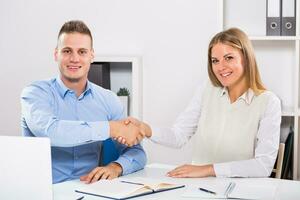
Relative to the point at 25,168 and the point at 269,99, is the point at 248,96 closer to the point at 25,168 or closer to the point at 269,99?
the point at 269,99

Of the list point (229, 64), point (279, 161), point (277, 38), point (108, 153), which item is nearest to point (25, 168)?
point (108, 153)

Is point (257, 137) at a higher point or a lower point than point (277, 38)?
lower

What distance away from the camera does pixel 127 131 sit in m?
2.32

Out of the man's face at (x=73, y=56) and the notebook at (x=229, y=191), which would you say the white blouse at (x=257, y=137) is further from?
the man's face at (x=73, y=56)

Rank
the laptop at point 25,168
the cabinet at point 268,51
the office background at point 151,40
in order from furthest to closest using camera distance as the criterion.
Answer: the office background at point 151,40 < the cabinet at point 268,51 < the laptop at point 25,168

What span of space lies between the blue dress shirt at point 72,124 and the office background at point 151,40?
1.06 meters

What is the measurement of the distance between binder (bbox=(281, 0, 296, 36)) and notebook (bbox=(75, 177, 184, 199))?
148 centimetres

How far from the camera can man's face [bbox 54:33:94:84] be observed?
244 centimetres

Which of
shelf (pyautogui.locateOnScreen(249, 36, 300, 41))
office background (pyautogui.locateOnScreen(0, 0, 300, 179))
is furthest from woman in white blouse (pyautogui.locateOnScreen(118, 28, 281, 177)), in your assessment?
office background (pyautogui.locateOnScreen(0, 0, 300, 179))

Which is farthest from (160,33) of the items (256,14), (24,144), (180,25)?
(24,144)

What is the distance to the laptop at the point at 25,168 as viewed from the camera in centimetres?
155

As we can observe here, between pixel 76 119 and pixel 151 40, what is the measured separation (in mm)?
1321

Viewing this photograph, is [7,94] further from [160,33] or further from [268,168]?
[268,168]

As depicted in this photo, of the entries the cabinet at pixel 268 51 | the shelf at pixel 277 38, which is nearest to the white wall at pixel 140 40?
the cabinet at pixel 268 51
